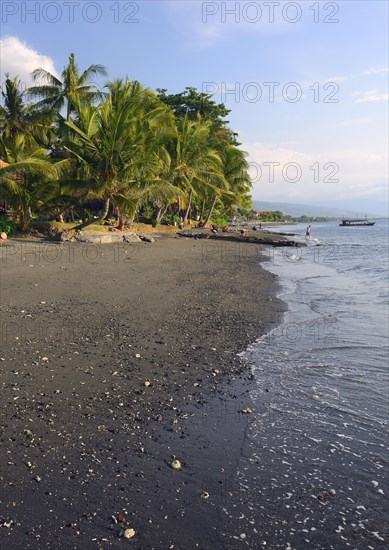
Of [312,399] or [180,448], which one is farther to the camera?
[312,399]

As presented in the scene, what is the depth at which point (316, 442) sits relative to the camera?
13.1ft

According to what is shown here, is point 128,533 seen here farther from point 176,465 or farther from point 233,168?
point 233,168

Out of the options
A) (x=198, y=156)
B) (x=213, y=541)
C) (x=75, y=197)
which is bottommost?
(x=213, y=541)

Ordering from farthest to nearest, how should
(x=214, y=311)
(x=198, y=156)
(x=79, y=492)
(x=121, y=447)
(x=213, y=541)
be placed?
(x=198, y=156)
(x=214, y=311)
(x=121, y=447)
(x=79, y=492)
(x=213, y=541)

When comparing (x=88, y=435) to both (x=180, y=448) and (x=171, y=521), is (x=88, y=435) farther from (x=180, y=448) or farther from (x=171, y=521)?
(x=171, y=521)

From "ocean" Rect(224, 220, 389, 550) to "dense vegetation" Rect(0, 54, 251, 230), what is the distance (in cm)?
1592

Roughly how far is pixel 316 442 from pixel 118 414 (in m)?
1.96

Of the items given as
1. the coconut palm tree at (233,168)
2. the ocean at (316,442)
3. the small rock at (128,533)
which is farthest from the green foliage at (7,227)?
the coconut palm tree at (233,168)

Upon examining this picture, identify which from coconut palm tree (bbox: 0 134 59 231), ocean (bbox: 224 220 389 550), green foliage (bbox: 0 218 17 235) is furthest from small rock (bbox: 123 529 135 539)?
green foliage (bbox: 0 218 17 235)

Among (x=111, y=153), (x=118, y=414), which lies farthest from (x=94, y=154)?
(x=118, y=414)

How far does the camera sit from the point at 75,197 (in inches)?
886

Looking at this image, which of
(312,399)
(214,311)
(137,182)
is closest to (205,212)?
(137,182)

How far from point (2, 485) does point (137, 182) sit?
2140cm

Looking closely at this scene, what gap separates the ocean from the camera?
287cm
